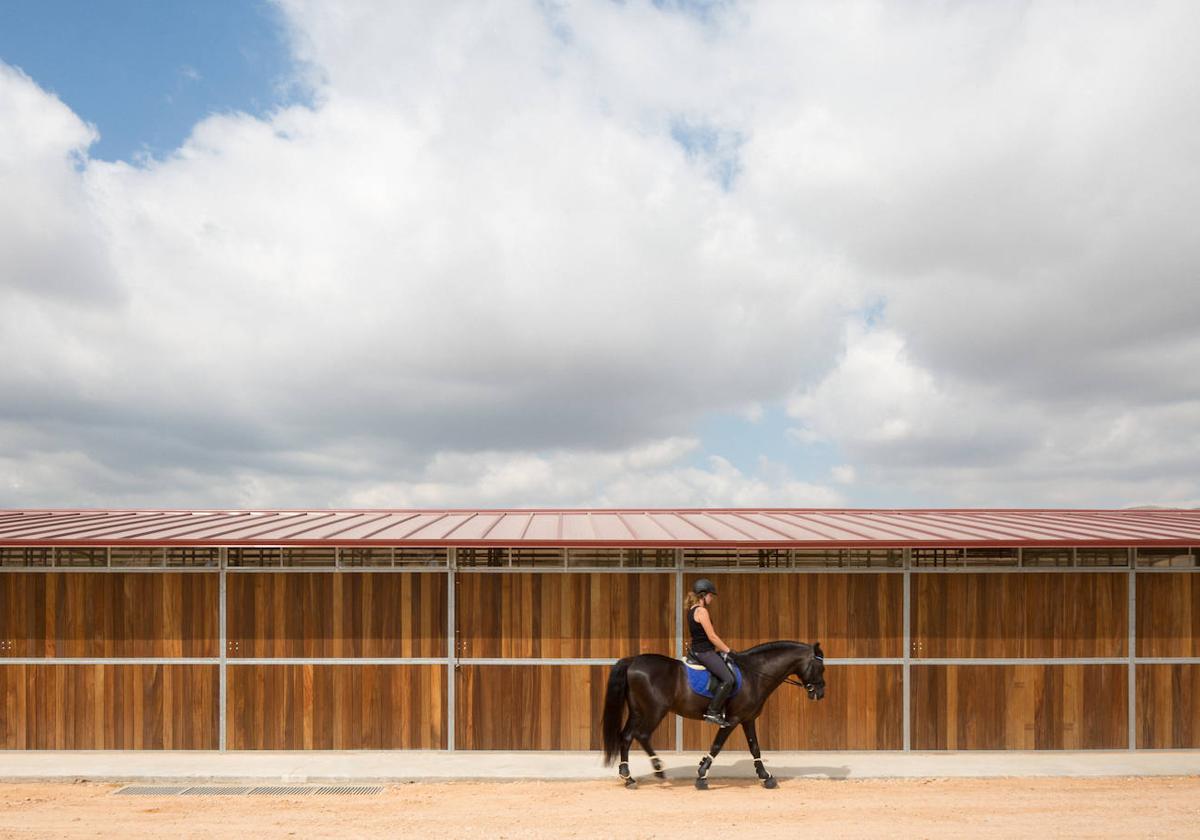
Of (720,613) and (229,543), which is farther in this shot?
(720,613)

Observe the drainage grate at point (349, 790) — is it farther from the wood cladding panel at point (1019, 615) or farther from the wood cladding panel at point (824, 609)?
the wood cladding panel at point (1019, 615)

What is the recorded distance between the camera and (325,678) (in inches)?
390

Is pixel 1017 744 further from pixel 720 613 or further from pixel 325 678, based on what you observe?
pixel 325 678

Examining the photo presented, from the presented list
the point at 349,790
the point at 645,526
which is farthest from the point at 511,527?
the point at 349,790

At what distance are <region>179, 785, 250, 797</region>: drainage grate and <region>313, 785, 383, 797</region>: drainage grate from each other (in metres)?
0.80

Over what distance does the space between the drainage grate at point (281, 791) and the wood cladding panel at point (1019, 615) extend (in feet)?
23.5

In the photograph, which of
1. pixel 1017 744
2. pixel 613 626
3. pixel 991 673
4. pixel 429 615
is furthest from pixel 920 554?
pixel 429 615

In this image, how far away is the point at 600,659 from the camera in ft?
32.5

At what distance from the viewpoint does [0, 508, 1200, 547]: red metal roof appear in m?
9.35

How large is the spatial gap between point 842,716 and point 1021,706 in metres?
2.23

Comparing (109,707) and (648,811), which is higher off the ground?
(109,707)

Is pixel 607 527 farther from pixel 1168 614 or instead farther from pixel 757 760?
pixel 1168 614

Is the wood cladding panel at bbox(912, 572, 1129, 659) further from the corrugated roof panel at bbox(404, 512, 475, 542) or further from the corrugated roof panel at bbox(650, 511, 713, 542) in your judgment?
the corrugated roof panel at bbox(404, 512, 475, 542)

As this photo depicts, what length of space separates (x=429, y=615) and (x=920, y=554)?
6.11 meters
